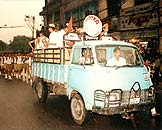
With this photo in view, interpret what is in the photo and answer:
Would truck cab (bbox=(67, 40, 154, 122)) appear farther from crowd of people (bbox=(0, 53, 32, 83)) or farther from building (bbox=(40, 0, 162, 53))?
crowd of people (bbox=(0, 53, 32, 83))

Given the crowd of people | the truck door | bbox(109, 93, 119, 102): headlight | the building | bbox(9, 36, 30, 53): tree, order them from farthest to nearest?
1. bbox(9, 36, 30, 53): tree
2. the crowd of people
3. the building
4. the truck door
5. bbox(109, 93, 119, 102): headlight

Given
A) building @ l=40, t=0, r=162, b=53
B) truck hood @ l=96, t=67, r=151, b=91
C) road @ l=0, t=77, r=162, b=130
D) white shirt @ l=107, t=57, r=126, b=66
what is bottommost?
road @ l=0, t=77, r=162, b=130

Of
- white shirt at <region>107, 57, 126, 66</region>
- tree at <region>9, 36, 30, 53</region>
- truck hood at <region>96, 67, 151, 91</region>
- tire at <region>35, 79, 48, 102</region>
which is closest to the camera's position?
truck hood at <region>96, 67, 151, 91</region>

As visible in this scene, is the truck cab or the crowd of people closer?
the truck cab

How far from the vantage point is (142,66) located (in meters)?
7.77

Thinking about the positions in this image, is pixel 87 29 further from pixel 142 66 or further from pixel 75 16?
pixel 75 16

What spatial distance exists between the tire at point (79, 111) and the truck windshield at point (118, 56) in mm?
1196

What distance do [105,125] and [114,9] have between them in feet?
49.1

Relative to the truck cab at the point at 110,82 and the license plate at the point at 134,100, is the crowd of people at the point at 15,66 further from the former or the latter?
the license plate at the point at 134,100

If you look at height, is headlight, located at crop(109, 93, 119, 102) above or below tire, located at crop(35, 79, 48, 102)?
above

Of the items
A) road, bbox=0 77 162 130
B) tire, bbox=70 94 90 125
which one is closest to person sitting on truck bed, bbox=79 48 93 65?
tire, bbox=70 94 90 125

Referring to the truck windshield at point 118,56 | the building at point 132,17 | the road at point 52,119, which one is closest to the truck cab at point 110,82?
the truck windshield at point 118,56

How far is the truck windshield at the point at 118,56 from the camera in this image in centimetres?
754

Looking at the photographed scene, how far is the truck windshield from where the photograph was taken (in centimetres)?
754
